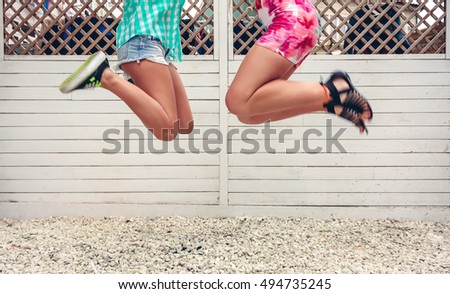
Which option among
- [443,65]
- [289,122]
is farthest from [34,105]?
[443,65]

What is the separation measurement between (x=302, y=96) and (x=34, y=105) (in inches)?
83.4

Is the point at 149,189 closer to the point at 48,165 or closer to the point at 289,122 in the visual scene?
the point at 48,165

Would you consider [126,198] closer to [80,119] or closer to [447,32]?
[80,119]

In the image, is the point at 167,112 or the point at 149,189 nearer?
the point at 167,112

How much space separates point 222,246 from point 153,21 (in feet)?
5.05

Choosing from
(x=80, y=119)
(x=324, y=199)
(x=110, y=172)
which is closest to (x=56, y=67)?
(x=80, y=119)

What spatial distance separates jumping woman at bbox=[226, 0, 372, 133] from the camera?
109 inches

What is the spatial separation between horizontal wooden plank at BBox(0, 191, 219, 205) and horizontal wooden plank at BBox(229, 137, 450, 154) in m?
0.42

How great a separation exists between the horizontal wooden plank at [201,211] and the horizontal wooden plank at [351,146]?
44 cm

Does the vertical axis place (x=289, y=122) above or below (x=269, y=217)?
above

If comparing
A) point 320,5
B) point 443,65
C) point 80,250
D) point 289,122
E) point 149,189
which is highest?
point 320,5
